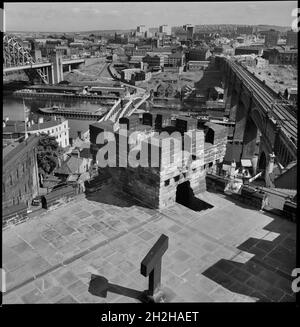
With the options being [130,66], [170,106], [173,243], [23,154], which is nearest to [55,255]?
[173,243]

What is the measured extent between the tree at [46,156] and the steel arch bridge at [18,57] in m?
101

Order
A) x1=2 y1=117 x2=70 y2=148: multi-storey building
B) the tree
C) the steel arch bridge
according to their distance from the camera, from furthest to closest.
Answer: the steel arch bridge < x1=2 y1=117 x2=70 y2=148: multi-storey building < the tree

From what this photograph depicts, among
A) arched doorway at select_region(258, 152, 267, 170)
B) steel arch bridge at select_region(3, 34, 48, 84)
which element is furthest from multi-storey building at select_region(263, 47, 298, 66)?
arched doorway at select_region(258, 152, 267, 170)

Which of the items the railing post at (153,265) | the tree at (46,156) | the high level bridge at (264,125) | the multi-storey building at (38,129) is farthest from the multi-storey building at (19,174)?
the high level bridge at (264,125)

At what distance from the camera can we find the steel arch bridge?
134000mm

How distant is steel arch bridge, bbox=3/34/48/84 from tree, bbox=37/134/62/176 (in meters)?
Result: 101

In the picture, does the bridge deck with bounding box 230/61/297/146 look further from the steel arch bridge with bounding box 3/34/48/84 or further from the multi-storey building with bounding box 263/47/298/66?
the multi-storey building with bounding box 263/47/298/66

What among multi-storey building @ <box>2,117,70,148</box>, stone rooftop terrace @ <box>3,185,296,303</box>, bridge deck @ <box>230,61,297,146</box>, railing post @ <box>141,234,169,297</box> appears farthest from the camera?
multi-storey building @ <box>2,117,70,148</box>

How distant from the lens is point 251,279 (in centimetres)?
859

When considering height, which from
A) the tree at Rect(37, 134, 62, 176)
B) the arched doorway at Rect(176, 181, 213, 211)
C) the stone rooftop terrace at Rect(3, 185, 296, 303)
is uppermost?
the arched doorway at Rect(176, 181, 213, 211)

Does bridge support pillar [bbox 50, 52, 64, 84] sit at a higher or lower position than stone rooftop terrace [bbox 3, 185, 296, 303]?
higher

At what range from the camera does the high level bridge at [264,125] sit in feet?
138

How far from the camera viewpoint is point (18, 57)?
140125 mm

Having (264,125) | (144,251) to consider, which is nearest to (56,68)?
(264,125)
